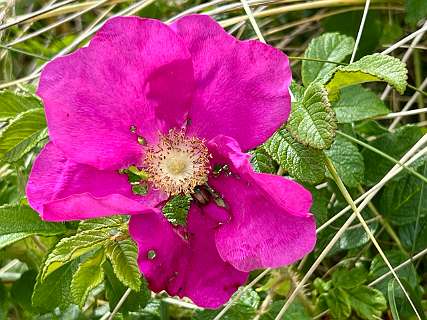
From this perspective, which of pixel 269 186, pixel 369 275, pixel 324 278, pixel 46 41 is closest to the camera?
pixel 269 186

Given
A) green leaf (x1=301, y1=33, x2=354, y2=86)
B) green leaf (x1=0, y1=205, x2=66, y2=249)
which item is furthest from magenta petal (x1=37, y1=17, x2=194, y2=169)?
green leaf (x1=301, y1=33, x2=354, y2=86)

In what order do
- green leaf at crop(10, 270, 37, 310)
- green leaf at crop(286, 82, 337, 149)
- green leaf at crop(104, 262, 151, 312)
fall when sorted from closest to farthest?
green leaf at crop(286, 82, 337, 149), green leaf at crop(104, 262, 151, 312), green leaf at crop(10, 270, 37, 310)

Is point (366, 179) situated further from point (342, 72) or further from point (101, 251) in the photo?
point (101, 251)

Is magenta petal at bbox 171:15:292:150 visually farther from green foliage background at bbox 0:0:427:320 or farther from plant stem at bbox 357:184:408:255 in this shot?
plant stem at bbox 357:184:408:255

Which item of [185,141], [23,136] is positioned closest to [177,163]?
[185,141]

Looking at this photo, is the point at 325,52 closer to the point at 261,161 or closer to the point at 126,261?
the point at 261,161

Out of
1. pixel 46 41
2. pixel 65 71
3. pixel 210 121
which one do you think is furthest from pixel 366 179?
pixel 46 41

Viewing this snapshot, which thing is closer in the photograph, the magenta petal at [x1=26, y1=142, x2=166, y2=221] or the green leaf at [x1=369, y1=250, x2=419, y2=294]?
the magenta petal at [x1=26, y1=142, x2=166, y2=221]
